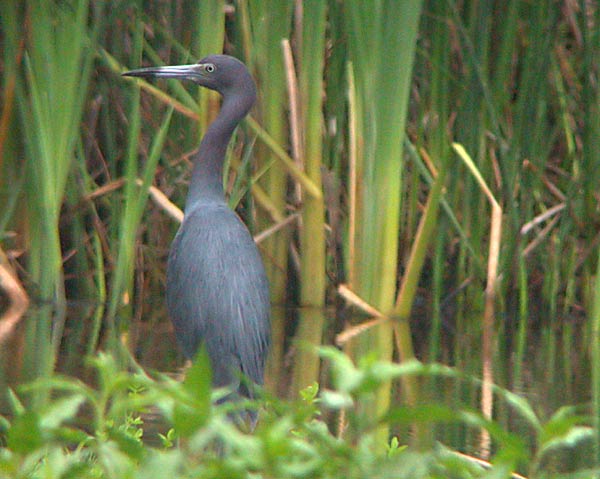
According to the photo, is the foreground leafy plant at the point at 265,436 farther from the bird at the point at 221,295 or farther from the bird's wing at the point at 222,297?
the bird's wing at the point at 222,297

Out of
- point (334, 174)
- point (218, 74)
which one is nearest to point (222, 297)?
point (218, 74)

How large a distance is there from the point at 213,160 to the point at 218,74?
40 centimetres

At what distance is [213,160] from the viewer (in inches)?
168

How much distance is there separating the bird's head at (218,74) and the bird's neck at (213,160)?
0.20 ft

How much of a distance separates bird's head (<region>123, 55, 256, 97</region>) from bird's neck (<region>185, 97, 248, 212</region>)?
0.06m

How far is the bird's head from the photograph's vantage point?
446 cm

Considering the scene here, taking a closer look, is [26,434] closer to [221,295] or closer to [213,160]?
[221,295]

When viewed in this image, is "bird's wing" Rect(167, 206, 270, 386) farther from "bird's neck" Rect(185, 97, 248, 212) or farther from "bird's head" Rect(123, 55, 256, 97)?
"bird's head" Rect(123, 55, 256, 97)

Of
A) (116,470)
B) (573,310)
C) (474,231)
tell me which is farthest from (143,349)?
(116,470)

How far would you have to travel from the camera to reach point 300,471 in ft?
4.36

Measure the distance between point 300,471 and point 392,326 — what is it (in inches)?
161

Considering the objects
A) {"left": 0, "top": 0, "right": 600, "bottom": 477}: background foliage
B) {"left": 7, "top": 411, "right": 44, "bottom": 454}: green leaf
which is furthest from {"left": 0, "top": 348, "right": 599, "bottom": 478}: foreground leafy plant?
{"left": 0, "top": 0, "right": 600, "bottom": 477}: background foliage

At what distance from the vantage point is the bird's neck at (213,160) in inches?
164

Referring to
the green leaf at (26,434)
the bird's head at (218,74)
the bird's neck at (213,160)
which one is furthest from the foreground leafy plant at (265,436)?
the bird's head at (218,74)
